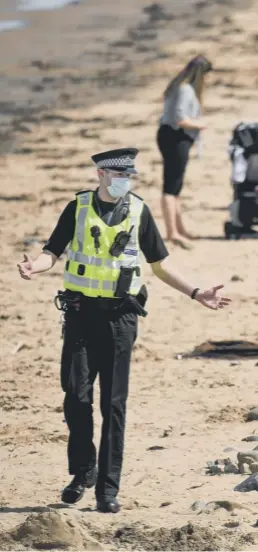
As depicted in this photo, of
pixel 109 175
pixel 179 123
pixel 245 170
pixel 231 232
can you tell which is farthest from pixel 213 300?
pixel 231 232

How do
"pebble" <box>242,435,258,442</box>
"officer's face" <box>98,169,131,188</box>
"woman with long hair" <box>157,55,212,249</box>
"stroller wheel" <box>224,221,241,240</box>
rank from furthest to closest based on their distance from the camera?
"stroller wheel" <box>224,221,241,240</box> → "woman with long hair" <box>157,55,212,249</box> → "pebble" <box>242,435,258,442</box> → "officer's face" <box>98,169,131,188</box>

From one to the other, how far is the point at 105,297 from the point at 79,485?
0.98 meters

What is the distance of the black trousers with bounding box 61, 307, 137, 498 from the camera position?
9.37m

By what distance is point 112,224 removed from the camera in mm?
9398

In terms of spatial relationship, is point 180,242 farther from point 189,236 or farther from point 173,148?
point 173,148

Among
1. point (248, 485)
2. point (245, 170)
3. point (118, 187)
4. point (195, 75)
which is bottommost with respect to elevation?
point (245, 170)

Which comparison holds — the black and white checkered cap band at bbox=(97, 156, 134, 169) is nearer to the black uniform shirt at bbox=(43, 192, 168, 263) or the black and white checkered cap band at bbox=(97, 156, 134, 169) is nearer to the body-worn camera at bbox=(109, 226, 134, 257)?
the black uniform shirt at bbox=(43, 192, 168, 263)

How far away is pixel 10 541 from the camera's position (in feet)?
28.6

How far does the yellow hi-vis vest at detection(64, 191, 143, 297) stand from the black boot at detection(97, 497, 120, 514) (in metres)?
1.00

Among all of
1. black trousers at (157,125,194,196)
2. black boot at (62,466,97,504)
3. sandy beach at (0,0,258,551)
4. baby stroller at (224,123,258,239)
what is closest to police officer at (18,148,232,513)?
black boot at (62,466,97,504)

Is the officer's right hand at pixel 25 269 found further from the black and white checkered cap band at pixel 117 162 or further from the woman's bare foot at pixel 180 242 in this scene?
the woman's bare foot at pixel 180 242

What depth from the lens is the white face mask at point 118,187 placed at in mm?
9367

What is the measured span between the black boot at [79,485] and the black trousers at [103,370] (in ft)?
0.55

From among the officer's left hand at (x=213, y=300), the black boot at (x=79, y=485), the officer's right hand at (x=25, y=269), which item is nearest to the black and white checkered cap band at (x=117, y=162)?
the officer's right hand at (x=25, y=269)
